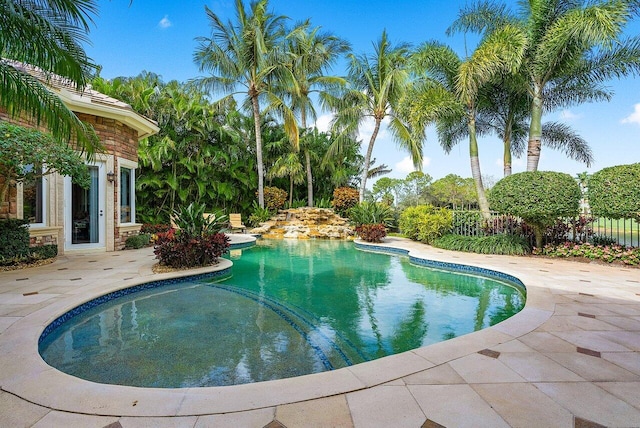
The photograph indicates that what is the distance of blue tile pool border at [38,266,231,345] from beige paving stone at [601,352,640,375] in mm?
5453

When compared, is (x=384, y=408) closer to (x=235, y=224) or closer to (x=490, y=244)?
(x=490, y=244)

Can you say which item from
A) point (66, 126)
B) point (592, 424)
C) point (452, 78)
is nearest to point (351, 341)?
point (592, 424)

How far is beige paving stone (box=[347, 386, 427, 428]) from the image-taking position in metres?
1.90

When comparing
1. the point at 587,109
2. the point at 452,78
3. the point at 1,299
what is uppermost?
the point at 452,78

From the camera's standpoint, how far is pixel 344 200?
61.8 ft

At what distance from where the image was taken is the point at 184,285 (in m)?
6.14

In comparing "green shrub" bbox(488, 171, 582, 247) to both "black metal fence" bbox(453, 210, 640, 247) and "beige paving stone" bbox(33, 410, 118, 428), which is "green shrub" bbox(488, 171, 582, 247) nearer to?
"black metal fence" bbox(453, 210, 640, 247)

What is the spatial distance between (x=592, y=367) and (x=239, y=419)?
2.87 metres

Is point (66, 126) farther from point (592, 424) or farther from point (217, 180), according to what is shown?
point (217, 180)

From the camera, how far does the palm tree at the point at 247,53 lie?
48.6 ft

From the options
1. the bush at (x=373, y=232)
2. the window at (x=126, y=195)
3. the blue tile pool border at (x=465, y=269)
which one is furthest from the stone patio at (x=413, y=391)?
the bush at (x=373, y=232)

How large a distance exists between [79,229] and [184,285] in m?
5.09

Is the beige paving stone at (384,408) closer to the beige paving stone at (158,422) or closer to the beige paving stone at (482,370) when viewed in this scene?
the beige paving stone at (482,370)

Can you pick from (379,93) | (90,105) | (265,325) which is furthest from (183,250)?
(379,93)
